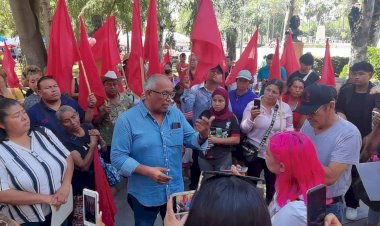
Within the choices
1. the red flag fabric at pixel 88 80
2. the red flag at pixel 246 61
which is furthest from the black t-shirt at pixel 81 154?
the red flag at pixel 246 61

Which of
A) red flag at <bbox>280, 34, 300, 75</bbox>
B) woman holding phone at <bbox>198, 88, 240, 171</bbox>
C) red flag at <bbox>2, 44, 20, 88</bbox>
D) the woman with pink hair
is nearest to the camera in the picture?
the woman with pink hair

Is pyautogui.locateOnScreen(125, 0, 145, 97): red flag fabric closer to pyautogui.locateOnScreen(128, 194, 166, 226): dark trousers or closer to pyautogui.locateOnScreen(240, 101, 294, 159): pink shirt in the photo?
pyautogui.locateOnScreen(240, 101, 294, 159): pink shirt

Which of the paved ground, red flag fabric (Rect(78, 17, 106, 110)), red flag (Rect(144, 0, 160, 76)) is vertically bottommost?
the paved ground

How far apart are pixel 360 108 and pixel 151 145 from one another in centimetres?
280

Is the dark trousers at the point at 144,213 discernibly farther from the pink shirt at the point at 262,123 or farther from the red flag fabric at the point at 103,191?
the pink shirt at the point at 262,123

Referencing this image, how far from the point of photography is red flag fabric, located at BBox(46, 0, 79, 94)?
452 centimetres

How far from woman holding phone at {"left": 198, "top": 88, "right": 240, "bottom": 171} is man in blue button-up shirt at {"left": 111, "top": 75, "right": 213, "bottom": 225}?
112cm

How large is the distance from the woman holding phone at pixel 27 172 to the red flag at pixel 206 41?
8.10ft

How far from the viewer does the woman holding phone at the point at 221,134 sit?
420 centimetres

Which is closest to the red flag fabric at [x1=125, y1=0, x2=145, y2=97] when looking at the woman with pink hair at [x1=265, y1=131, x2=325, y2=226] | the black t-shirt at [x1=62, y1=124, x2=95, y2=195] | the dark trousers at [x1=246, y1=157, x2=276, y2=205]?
the black t-shirt at [x1=62, y1=124, x2=95, y2=195]

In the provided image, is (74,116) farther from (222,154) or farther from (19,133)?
(222,154)

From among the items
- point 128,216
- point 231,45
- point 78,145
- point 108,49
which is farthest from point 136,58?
point 231,45

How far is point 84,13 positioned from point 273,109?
11791 millimetres

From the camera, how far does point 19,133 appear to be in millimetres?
2771
